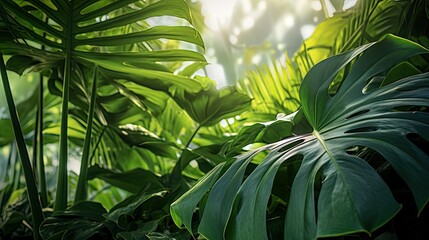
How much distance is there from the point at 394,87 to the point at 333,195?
24cm

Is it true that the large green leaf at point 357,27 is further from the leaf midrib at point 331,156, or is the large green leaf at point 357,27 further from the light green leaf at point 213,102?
the leaf midrib at point 331,156

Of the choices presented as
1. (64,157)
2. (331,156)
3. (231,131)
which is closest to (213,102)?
(231,131)

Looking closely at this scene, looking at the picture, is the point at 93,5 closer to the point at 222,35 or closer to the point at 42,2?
the point at 42,2

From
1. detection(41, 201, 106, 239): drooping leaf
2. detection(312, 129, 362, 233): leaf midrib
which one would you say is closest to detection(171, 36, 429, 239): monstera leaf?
detection(312, 129, 362, 233): leaf midrib

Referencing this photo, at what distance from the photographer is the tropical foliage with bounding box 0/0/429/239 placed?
420 mm

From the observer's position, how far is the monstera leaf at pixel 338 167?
35 cm

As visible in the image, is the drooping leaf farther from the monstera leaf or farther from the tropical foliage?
the monstera leaf

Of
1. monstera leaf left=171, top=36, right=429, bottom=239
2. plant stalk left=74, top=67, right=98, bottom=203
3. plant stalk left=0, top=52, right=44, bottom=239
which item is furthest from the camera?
plant stalk left=74, top=67, right=98, bottom=203

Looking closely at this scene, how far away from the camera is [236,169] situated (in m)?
0.52

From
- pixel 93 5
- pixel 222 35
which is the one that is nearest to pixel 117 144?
pixel 93 5

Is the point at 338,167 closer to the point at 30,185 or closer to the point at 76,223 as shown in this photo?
the point at 76,223

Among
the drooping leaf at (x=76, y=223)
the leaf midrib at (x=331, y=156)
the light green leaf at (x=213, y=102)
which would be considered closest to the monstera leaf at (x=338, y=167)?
the leaf midrib at (x=331, y=156)

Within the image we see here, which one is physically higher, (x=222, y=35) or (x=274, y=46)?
(x=222, y=35)

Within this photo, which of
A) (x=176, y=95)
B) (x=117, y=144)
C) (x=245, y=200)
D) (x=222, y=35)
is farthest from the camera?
(x=222, y=35)
